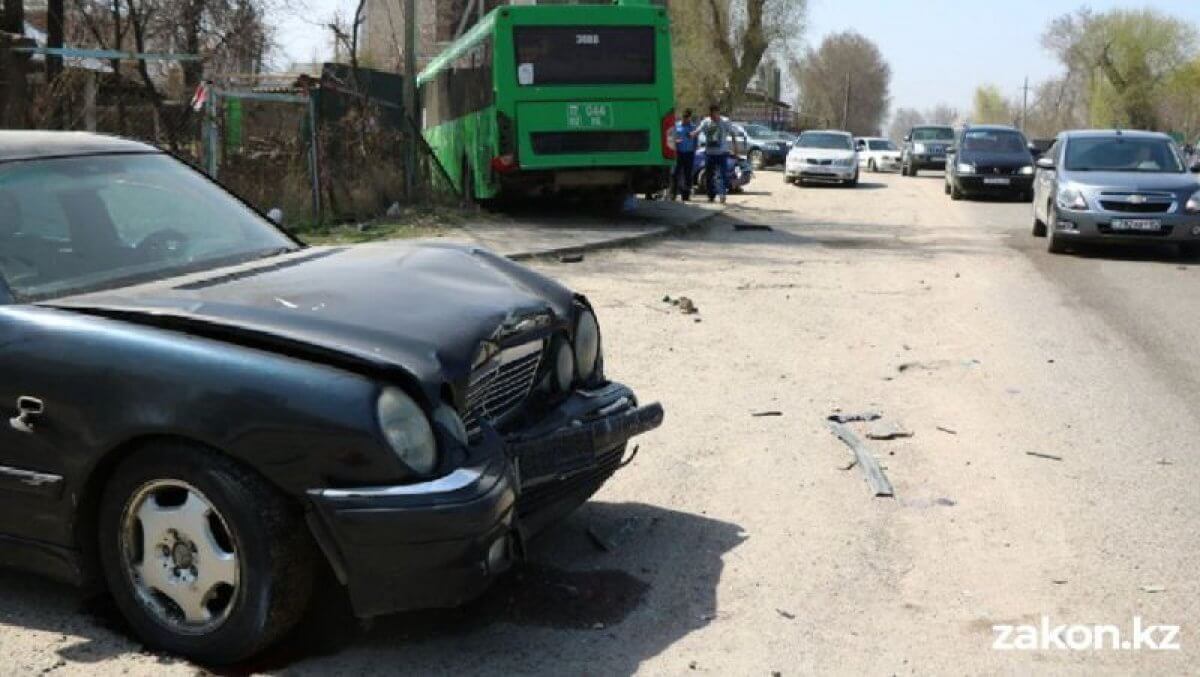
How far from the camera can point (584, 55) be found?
693 inches

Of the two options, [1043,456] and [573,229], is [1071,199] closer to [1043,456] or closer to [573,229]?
[573,229]

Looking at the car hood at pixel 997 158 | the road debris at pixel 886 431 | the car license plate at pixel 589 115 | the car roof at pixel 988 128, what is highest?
the car license plate at pixel 589 115

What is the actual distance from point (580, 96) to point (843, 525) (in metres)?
13.4

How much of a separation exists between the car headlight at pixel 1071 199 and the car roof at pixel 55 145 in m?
12.6

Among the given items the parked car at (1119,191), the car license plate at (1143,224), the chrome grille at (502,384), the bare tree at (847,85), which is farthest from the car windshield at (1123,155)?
the bare tree at (847,85)

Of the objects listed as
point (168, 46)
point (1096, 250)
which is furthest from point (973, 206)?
point (168, 46)

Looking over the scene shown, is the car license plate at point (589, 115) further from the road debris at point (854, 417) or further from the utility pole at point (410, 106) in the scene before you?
the road debris at point (854, 417)

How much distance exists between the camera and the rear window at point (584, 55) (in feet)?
57.1

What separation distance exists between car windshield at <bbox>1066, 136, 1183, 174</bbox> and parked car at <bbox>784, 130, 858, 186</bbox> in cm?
1670

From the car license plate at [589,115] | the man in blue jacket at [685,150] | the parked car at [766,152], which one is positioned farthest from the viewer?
the parked car at [766,152]

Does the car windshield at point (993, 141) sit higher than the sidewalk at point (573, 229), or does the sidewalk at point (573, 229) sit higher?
the car windshield at point (993, 141)

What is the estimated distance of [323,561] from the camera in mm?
3561

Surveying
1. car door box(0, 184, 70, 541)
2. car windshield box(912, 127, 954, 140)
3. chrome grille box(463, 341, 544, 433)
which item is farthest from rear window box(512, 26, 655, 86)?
car windshield box(912, 127, 954, 140)

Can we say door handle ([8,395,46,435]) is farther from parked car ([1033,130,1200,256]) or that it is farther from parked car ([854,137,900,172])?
parked car ([854,137,900,172])
